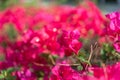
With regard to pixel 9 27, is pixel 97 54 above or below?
above

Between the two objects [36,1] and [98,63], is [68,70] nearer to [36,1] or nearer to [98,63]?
[98,63]

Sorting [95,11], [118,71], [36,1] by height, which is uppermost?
[118,71]

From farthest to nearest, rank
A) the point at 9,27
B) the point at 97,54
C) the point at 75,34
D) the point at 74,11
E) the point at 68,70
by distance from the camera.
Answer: the point at 9,27
the point at 74,11
the point at 97,54
the point at 75,34
the point at 68,70

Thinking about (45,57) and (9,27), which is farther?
(9,27)

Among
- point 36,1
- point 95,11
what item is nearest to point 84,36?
point 95,11

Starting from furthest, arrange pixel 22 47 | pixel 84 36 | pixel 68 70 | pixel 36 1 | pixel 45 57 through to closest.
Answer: pixel 36 1 → pixel 84 36 → pixel 22 47 → pixel 45 57 → pixel 68 70

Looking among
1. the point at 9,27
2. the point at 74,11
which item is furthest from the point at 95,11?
the point at 9,27

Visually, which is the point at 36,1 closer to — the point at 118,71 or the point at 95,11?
the point at 95,11

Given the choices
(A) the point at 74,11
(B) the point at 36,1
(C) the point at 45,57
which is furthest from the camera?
(B) the point at 36,1

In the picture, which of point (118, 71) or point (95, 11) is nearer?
point (118, 71)
